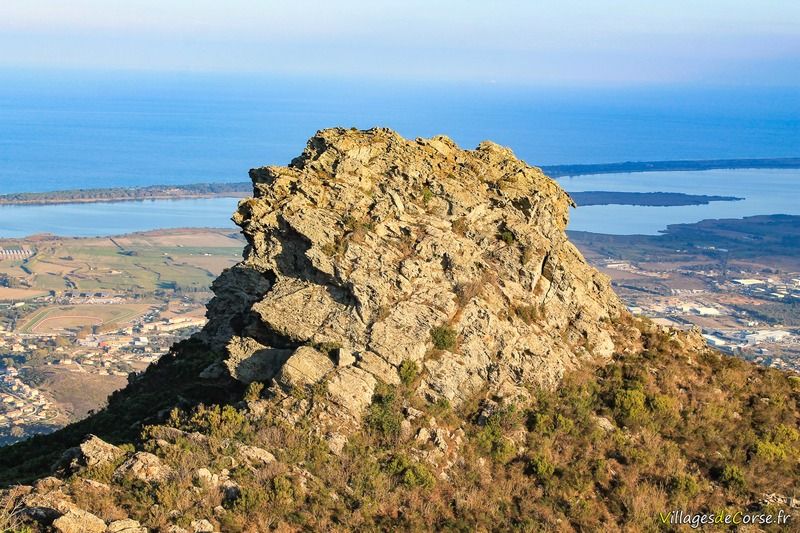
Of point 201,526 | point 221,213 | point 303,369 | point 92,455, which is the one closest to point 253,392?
point 303,369

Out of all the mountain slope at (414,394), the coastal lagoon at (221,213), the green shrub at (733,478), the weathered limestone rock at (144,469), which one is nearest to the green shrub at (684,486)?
the mountain slope at (414,394)

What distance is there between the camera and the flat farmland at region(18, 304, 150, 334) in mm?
68562

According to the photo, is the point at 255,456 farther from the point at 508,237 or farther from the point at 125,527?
the point at 508,237

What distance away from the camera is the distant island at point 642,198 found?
153 m

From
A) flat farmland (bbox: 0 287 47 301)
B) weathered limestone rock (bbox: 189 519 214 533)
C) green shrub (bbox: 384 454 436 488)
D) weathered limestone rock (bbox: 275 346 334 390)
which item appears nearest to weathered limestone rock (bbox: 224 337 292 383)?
weathered limestone rock (bbox: 275 346 334 390)

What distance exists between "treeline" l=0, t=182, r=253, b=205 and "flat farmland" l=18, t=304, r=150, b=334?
7311 cm

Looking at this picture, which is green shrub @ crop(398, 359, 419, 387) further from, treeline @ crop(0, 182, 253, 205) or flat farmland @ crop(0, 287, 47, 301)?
treeline @ crop(0, 182, 253, 205)

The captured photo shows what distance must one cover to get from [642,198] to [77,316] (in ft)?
363

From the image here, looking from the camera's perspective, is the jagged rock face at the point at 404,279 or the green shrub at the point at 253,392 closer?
the green shrub at the point at 253,392

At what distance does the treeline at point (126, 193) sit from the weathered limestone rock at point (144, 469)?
136m

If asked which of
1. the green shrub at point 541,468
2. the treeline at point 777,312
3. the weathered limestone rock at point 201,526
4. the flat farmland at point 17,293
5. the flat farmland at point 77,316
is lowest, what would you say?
the flat farmland at point 17,293

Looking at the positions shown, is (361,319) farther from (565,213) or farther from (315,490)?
(565,213)

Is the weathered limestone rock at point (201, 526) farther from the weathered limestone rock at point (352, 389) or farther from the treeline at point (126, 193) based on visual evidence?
the treeline at point (126, 193)

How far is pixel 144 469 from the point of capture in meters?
14.4
